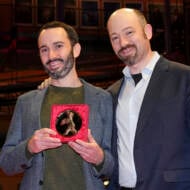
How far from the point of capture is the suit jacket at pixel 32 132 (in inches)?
90.4

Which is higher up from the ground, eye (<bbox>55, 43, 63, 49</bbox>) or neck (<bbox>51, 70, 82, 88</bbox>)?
eye (<bbox>55, 43, 63, 49</bbox>)

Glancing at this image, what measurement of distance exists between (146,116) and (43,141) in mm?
→ 543

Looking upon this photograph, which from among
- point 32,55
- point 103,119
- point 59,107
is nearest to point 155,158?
point 103,119

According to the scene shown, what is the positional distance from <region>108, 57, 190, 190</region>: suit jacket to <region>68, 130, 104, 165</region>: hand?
0.67 feet

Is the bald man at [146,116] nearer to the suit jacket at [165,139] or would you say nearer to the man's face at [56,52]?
the suit jacket at [165,139]

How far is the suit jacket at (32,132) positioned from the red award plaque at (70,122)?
0.83 feet

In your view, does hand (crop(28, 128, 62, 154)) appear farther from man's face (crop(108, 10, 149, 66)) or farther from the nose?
man's face (crop(108, 10, 149, 66))

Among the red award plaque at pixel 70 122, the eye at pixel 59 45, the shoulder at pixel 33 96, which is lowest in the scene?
the red award plaque at pixel 70 122

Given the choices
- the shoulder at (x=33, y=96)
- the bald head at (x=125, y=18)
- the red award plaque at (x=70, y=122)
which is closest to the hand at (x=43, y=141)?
the red award plaque at (x=70, y=122)

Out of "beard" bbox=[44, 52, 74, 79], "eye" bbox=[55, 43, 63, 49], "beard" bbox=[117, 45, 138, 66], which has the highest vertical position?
"eye" bbox=[55, 43, 63, 49]

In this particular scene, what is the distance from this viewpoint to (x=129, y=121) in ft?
7.93

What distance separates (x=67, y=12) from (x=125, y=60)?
9.40 metres

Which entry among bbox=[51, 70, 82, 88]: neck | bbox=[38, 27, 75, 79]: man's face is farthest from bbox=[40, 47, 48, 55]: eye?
bbox=[51, 70, 82, 88]: neck

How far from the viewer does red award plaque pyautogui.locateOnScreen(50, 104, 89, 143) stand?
6.84 ft
